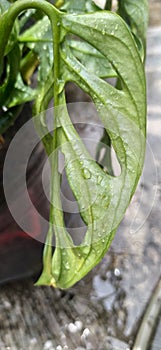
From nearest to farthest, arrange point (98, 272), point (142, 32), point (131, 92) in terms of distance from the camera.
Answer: point (131, 92) < point (142, 32) < point (98, 272)

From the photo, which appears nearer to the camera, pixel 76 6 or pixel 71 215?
pixel 76 6

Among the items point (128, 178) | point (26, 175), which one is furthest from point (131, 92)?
point (26, 175)

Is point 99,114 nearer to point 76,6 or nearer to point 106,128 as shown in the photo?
point 106,128

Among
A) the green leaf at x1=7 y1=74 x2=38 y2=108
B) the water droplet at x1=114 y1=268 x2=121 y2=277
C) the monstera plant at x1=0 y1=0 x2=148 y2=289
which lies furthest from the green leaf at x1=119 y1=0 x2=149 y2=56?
the water droplet at x1=114 y1=268 x2=121 y2=277

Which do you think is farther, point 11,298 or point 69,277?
point 11,298

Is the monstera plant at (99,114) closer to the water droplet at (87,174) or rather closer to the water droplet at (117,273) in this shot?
the water droplet at (87,174)

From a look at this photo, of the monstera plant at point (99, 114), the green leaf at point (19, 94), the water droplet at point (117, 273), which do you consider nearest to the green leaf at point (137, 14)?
→ the monstera plant at point (99, 114)

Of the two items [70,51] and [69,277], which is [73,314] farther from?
[70,51]

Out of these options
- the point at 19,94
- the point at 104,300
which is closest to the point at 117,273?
the point at 104,300
